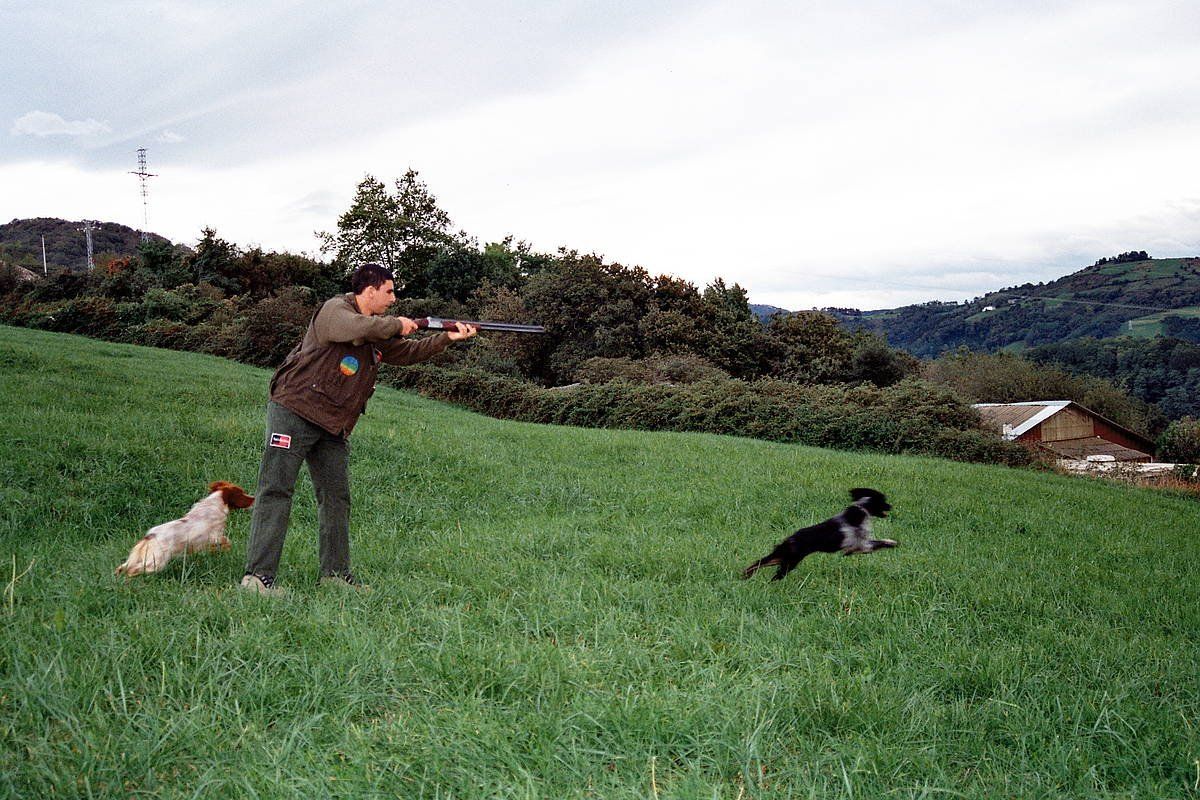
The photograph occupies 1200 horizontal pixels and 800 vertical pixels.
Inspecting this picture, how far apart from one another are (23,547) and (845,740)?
16.5 feet

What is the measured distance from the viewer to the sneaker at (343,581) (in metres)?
4.68

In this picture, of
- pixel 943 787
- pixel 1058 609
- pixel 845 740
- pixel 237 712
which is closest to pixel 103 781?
pixel 237 712

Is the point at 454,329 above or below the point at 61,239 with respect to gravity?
below

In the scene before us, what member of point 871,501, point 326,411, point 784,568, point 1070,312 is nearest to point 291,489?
point 326,411

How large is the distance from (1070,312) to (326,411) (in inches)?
3899

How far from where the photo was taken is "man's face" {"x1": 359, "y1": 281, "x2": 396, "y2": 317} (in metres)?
4.85

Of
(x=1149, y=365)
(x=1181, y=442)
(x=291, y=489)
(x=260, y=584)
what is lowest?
(x=1181, y=442)

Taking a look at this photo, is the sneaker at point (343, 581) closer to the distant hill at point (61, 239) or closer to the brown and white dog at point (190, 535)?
the brown and white dog at point (190, 535)

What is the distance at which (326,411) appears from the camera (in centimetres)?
474

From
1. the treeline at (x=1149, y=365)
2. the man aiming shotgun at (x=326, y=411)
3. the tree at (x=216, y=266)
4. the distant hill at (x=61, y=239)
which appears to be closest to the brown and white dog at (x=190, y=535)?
the man aiming shotgun at (x=326, y=411)

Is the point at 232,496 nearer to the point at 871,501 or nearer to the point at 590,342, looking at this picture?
the point at 871,501

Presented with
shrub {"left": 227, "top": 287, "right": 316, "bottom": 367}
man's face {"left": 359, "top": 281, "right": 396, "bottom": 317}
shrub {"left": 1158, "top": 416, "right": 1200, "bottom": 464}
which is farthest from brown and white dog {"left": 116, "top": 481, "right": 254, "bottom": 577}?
shrub {"left": 1158, "top": 416, "right": 1200, "bottom": 464}

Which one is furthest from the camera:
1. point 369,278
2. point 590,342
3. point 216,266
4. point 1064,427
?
point 216,266

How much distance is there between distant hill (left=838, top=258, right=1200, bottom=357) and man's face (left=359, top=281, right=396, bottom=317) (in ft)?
241
